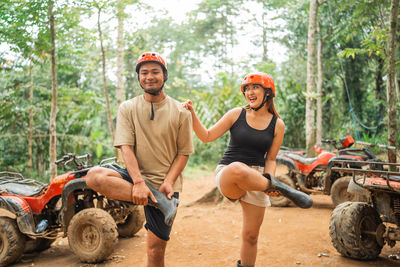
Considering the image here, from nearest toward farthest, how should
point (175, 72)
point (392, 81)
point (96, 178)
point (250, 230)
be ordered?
point (96, 178)
point (250, 230)
point (392, 81)
point (175, 72)

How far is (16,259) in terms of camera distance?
4.46m

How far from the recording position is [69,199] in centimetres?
454

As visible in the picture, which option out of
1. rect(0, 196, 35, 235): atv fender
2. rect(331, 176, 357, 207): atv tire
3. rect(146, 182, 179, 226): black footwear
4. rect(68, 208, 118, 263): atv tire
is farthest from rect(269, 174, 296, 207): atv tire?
rect(146, 182, 179, 226): black footwear

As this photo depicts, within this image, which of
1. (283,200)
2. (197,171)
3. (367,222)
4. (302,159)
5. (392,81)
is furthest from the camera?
(197,171)

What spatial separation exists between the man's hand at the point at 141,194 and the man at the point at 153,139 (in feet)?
0.54

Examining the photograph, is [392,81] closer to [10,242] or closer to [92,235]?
[92,235]

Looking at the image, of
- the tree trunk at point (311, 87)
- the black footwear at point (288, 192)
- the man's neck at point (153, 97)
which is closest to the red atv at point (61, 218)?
the man's neck at point (153, 97)

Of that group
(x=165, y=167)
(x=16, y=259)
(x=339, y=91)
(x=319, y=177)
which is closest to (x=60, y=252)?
(x=16, y=259)

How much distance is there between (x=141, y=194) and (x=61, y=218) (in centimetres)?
254

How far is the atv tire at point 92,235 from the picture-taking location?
164 inches

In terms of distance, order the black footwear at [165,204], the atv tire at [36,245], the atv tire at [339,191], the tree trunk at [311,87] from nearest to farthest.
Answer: the black footwear at [165,204], the atv tire at [36,245], the atv tire at [339,191], the tree trunk at [311,87]

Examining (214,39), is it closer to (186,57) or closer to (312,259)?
(186,57)

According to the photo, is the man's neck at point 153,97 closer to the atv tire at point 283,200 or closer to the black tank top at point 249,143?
the black tank top at point 249,143

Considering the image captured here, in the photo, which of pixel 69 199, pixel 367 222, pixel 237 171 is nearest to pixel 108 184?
pixel 237 171
